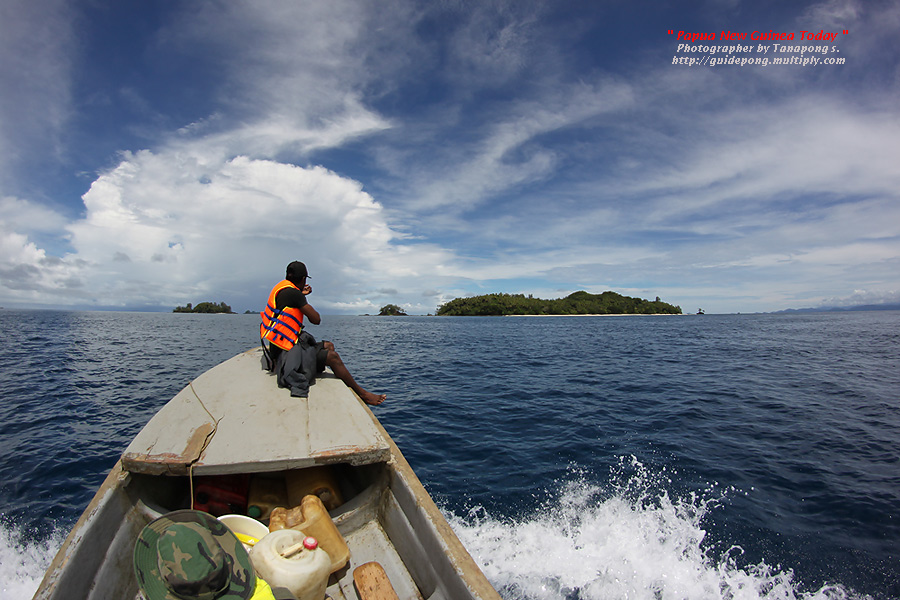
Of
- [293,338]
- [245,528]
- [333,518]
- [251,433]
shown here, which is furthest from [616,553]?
[293,338]

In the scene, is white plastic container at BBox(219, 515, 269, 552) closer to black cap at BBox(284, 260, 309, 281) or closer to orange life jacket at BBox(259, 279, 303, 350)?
orange life jacket at BBox(259, 279, 303, 350)

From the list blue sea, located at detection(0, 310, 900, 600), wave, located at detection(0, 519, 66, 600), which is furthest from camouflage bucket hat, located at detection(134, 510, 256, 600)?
wave, located at detection(0, 519, 66, 600)

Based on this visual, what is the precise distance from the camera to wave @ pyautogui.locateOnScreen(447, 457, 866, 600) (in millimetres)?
4414

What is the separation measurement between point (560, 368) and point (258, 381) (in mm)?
16652

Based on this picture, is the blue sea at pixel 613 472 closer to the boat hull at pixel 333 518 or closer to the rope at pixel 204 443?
the boat hull at pixel 333 518

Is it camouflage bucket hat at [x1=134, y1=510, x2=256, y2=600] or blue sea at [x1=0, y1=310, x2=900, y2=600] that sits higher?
camouflage bucket hat at [x1=134, y1=510, x2=256, y2=600]

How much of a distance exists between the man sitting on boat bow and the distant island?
481ft

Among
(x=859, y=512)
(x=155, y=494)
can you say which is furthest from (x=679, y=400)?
(x=155, y=494)

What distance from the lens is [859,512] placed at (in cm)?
596

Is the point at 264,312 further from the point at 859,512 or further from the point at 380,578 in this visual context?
the point at 859,512

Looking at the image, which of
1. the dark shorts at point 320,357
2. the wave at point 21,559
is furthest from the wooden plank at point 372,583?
the wave at point 21,559

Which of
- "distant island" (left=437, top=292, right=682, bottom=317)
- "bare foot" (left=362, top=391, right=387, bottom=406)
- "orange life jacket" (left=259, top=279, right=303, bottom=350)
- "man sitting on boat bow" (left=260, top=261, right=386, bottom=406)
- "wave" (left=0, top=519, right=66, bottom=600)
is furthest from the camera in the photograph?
"distant island" (left=437, top=292, right=682, bottom=317)

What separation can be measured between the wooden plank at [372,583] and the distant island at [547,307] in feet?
489

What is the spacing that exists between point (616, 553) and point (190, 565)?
4.79 meters
